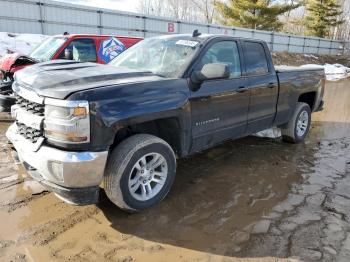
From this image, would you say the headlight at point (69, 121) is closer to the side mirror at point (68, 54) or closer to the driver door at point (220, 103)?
the driver door at point (220, 103)

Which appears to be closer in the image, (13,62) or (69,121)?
(69,121)

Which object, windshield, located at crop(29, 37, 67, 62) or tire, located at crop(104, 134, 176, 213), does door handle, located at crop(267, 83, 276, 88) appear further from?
windshield, located at crop(29, 37, 67, 62)

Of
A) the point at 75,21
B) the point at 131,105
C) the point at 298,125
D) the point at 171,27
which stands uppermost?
the point at 171,27

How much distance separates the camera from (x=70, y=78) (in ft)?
11.0

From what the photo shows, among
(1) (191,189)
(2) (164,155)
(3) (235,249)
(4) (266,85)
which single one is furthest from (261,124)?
(3) (235,249)

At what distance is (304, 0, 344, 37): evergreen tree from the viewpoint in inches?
1558

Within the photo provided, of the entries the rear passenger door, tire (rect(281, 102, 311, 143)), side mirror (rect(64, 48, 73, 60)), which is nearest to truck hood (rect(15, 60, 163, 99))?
the rear passenger door

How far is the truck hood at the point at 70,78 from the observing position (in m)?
Result: 3.13

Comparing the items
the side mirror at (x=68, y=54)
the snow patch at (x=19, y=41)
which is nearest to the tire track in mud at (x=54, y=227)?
the side mirror at (x=68, y=54)

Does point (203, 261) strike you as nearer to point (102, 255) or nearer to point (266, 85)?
point (102, 255)

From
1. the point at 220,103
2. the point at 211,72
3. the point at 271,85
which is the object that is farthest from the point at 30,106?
the point at 271,85

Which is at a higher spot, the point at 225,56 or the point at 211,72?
the point at 225,56

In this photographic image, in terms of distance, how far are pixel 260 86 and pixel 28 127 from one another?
3.18 meters

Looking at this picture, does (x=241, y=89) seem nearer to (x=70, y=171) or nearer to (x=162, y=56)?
(x=162, y=56)
